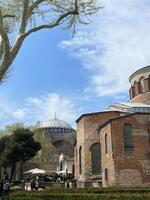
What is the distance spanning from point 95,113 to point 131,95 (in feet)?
42.2

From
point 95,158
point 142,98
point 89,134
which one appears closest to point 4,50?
point 89,134

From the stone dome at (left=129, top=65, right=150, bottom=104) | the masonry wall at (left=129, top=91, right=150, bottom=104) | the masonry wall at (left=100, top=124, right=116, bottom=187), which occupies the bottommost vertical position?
the masonry wall at (left=100, top=124, right=116, bottom=187)

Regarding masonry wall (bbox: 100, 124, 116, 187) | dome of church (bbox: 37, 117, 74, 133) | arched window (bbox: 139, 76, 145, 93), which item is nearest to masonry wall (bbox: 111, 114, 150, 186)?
masonry wall (bbox: 100, 124, 116, 187)

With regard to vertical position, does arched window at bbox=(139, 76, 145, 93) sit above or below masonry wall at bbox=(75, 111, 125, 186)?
above

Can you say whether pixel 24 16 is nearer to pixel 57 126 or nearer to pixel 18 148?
pixel 18 148

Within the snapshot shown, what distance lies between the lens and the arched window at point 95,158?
1597 inches

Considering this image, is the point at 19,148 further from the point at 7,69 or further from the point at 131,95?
the point at 7,69

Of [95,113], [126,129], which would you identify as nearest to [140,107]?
[95,113]

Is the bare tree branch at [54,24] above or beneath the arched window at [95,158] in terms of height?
above

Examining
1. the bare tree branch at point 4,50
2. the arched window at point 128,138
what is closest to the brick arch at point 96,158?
the arched window at point 128,138

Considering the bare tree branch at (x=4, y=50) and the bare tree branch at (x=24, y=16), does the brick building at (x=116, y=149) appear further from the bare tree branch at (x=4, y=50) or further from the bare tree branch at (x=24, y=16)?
the bare tree branch at (x=4, y=50)

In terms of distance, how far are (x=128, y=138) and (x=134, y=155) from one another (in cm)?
175

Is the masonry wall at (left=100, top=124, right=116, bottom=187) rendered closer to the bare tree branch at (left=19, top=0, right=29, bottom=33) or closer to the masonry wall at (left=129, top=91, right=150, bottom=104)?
the masonry wall at (left=129, top=91, right=150, bottom=104)

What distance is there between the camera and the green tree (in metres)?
45.9
